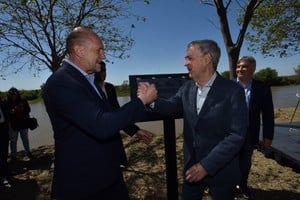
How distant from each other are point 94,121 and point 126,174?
186 inches

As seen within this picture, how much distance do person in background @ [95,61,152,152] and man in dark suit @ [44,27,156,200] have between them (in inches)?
39.2

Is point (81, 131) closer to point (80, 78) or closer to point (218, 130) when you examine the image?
point (80, 78)

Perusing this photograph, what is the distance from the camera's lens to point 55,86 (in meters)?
2.10

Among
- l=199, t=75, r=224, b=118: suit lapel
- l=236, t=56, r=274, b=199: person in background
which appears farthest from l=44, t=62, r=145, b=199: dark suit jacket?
l=236, t=56, r=274, b=199: person in background

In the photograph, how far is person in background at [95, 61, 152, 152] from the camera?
3402 millimetres

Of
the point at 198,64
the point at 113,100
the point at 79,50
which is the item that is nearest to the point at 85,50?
the point at 79,50

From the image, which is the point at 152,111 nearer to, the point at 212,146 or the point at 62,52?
the point at 212,146

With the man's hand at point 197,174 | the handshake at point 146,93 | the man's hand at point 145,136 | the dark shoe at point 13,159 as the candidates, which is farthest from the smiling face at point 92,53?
the dark shoe at point 13,159

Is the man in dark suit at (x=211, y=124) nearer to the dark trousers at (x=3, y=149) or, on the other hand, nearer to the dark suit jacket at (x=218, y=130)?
the dark suit jacket at (x=218, y=130)

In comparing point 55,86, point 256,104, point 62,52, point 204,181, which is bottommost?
point 204,181

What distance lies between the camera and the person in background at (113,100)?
3.40m

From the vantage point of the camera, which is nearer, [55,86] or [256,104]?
[55,86]

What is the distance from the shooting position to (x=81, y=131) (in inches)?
87.3

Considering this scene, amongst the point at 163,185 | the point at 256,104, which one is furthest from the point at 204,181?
the point at 163,185
